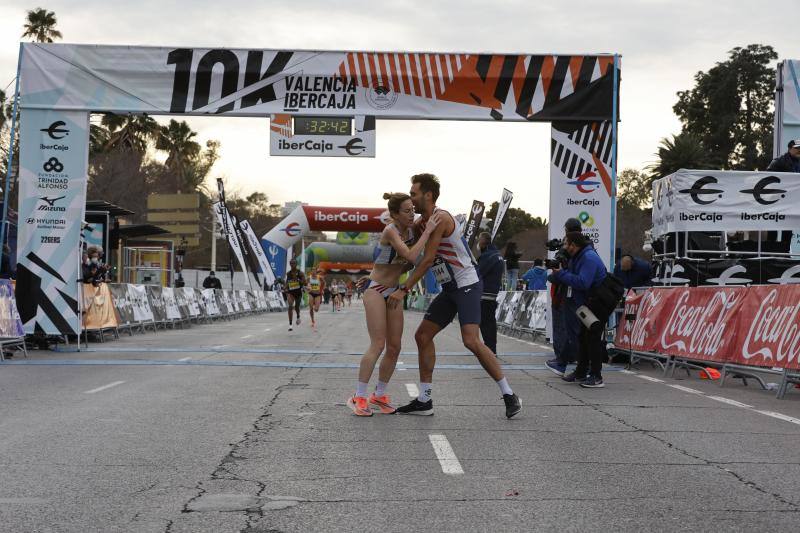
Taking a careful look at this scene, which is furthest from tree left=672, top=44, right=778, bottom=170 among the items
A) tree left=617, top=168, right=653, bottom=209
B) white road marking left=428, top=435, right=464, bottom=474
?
white road marking left=428, top=435, right=464, bottom=474

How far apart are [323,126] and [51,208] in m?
5.24

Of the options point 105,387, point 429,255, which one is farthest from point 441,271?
point 105,387

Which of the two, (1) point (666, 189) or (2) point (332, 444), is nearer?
(2) point (332, 444)

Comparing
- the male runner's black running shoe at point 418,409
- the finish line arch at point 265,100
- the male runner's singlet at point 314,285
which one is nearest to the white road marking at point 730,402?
the male runner's black running shoe at point 418,409

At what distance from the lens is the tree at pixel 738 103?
68.7 meters

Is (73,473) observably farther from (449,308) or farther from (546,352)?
(546,352)

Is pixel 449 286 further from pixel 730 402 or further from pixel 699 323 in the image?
pixel 699 323

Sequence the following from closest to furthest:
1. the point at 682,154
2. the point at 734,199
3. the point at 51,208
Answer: the point at 734,199 → the point at 51,208 → the point at 682,154

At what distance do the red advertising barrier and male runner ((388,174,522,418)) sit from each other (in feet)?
12.9

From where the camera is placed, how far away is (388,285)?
861cm

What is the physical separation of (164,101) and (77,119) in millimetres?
1638

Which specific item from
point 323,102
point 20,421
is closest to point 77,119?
point 323,102

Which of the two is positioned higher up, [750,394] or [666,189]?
[666,189]

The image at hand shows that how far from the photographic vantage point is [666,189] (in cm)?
1559
